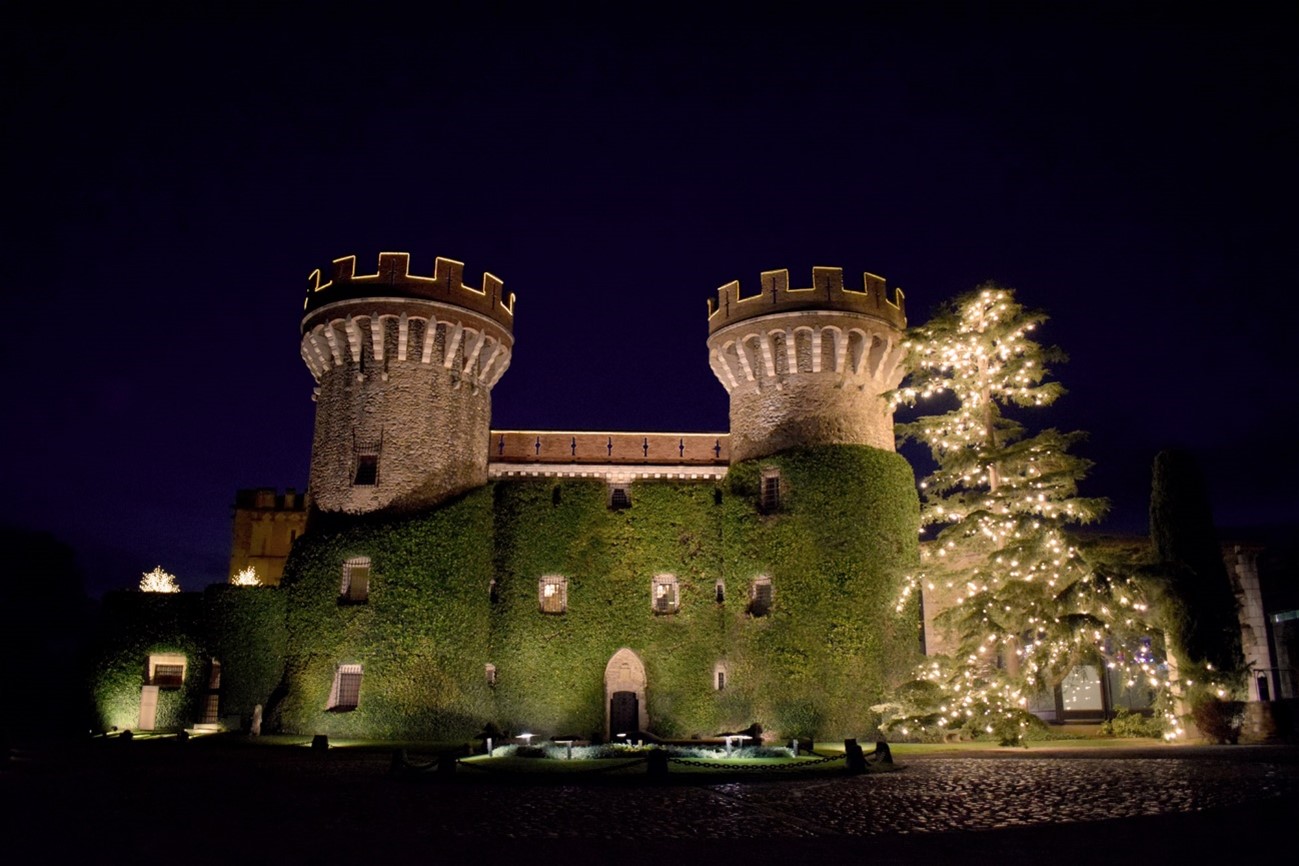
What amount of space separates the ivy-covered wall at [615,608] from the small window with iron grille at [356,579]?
1.07 ft

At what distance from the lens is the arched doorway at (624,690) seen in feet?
92.0

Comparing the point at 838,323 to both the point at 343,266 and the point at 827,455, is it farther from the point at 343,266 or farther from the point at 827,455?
the point at 343,266

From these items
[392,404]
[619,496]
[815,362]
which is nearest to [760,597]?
[619,496]

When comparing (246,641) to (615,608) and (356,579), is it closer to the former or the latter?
(356,579)

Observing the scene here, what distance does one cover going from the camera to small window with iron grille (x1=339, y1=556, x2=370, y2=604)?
27781mm

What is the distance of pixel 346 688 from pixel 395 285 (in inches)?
508

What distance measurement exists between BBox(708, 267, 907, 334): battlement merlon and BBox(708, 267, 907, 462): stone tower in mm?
34

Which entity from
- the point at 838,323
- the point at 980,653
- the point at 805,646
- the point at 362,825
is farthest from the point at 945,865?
the point at 838,323

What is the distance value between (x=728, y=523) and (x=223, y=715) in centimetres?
1732

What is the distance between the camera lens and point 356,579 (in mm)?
28062

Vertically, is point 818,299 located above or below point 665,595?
above

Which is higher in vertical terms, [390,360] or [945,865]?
[390,360]

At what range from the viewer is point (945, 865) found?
8234mm

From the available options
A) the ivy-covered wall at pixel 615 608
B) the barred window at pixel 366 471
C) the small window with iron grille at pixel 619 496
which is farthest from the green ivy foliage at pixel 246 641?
the small window with iron grille at pixel 619 496
